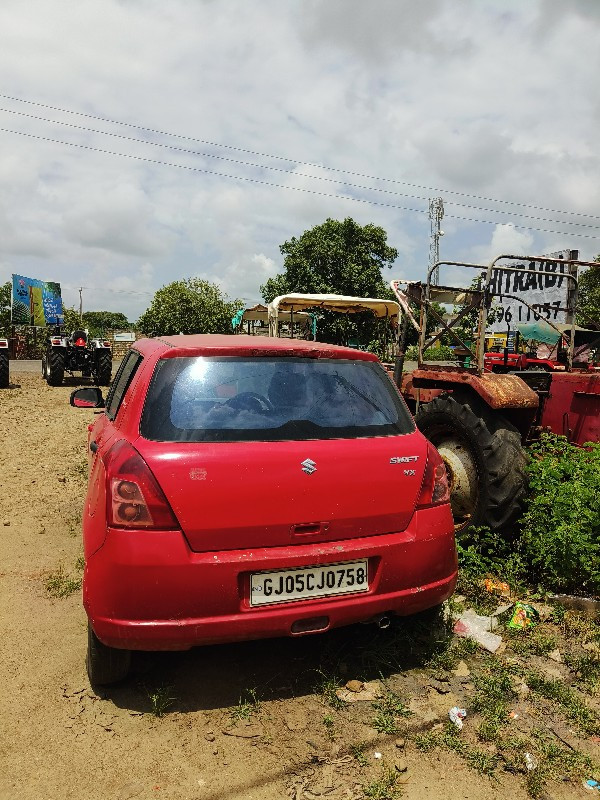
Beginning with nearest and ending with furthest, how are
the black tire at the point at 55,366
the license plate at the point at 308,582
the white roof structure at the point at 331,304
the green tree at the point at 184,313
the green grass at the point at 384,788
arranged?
the green grass at the point at 384,788 < the license plate at the point at 308,582 < the white roof structure at the point at 331,304 < the black tire at the point at 55,366 < the green tree at the point at 184,313

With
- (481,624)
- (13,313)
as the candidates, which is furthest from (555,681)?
(13,313)

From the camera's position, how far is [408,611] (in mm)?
2711

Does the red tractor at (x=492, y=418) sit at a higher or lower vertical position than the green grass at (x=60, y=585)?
higher

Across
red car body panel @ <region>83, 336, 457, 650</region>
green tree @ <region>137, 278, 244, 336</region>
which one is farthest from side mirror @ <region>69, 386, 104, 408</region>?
green tree @ <region>137, 278, 244, 336</region>

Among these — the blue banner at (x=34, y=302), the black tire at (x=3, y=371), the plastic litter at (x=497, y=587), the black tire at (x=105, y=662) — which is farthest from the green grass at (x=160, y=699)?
the blue banner at (x=34, y=302)

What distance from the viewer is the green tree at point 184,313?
4038 centimetres

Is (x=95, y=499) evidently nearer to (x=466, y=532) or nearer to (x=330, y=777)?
(x=330, y=777)

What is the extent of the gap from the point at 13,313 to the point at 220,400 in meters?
29.4

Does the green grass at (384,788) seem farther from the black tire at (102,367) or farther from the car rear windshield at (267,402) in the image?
the black tire at (102,367)

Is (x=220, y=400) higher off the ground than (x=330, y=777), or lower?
higher

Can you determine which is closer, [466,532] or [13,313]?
[466,532]

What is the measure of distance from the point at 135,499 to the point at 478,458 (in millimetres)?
2711

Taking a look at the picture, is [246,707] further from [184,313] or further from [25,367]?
[184,313]

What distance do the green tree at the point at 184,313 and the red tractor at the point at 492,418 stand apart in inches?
1421
